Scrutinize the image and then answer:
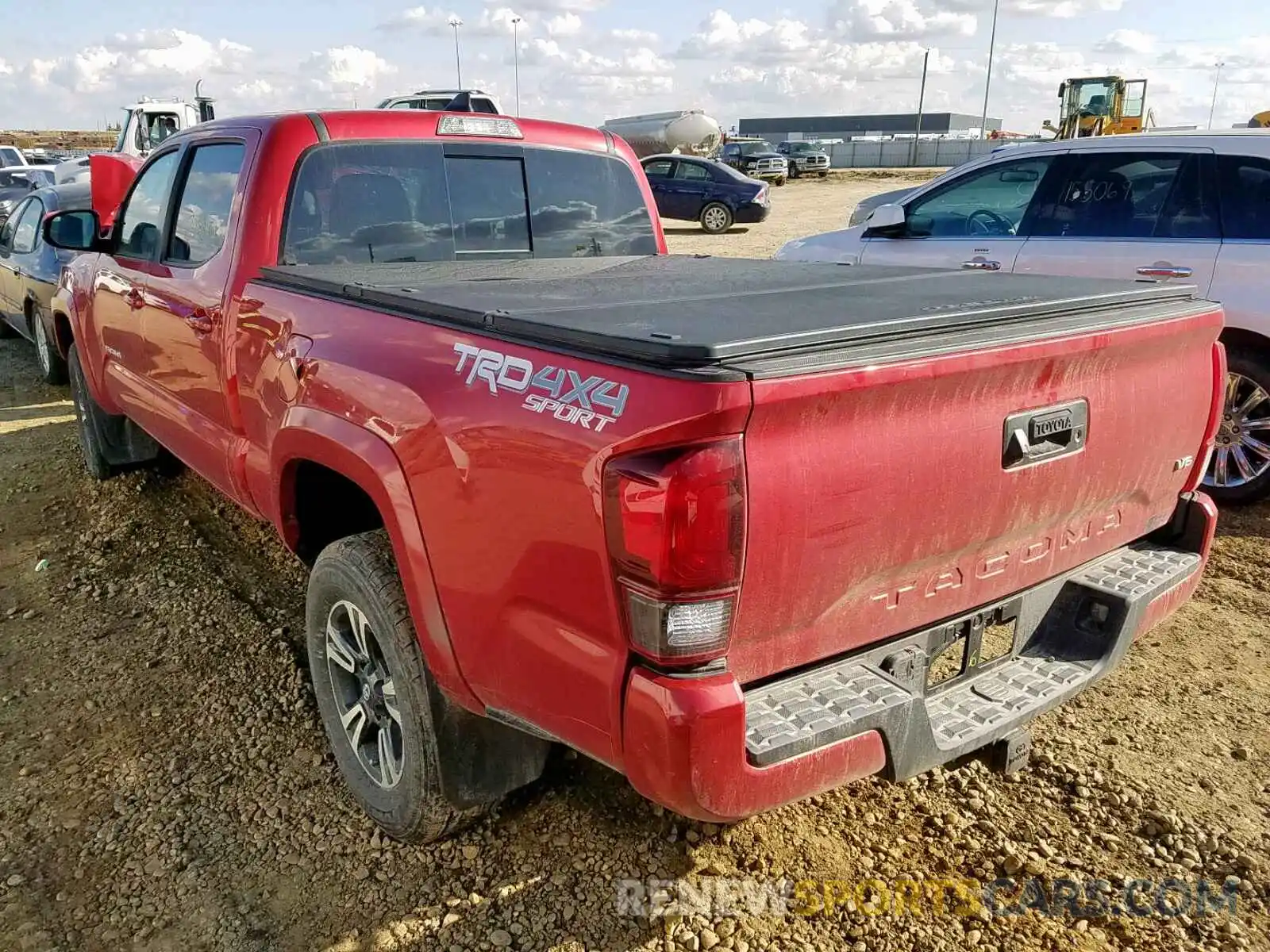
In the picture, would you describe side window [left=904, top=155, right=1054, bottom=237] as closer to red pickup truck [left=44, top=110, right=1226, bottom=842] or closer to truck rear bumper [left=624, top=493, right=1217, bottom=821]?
red pickup truck [left=44, top=110, right=1226, bottom=842]

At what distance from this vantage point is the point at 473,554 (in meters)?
2.15

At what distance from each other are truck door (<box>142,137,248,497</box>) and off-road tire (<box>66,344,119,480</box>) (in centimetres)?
162

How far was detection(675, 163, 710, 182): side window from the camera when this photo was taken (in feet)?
69.9

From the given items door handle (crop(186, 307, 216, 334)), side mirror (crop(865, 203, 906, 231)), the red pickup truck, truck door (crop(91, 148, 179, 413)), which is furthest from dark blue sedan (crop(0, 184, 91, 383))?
side mirror (crop(865, 203, 906, 231))

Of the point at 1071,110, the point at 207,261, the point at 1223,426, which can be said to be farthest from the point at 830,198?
the point at 207,261

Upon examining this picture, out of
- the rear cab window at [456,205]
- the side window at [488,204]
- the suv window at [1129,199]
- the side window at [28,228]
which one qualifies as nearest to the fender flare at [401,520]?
the rear cab window at [456,205]

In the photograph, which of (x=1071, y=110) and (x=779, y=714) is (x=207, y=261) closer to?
(x=779, y=714)

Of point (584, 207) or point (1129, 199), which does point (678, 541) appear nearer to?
point (584, 207)

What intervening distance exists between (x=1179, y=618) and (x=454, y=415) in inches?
137

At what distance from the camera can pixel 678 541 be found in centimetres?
174

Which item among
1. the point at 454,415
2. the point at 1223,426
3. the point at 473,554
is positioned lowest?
the point at 1223,426

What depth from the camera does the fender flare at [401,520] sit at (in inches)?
90.9

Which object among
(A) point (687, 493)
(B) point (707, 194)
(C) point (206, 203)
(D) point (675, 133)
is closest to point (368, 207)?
(C) point (206, 203)

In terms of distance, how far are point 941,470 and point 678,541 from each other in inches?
27.1
